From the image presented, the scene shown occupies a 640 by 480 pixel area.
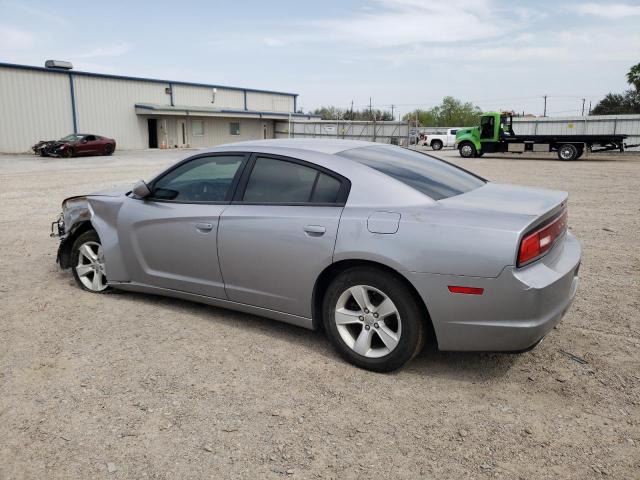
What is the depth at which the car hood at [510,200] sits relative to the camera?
3277mm

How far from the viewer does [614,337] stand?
13.0ft

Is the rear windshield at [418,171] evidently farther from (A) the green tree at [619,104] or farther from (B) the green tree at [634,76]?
(A) the green tree at [619,104]

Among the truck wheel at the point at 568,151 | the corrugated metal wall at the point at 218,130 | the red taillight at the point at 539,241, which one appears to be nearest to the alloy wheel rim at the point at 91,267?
the red taillight at the point at 539,241

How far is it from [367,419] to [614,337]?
2.19 metres

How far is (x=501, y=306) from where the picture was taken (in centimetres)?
300

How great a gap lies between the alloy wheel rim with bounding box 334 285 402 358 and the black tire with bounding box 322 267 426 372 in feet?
0.04

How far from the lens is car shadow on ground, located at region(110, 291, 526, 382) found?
3.50 meters

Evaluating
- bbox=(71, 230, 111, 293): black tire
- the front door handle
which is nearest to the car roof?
the front door handle

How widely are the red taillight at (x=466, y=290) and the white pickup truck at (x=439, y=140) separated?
1568 inches

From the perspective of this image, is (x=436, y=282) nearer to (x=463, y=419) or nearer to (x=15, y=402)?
(x=463, y=419)

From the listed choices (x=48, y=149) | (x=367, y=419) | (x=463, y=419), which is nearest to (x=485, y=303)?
(x=463, y=419)

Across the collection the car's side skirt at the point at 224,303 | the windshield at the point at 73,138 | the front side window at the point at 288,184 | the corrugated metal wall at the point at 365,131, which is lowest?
the car's side skirt at the point at 224,303

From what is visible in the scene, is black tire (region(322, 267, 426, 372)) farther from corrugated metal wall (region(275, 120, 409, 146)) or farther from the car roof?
corrugated metal wall (region(275, 120, 409, 146))

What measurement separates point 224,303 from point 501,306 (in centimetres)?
214
